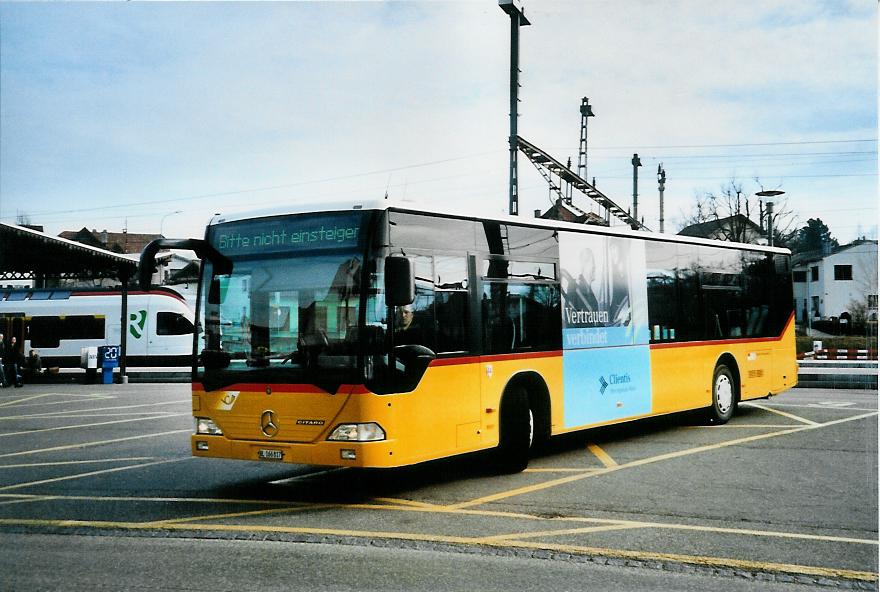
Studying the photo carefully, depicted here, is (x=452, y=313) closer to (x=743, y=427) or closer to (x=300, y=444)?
(x=300, y=444)

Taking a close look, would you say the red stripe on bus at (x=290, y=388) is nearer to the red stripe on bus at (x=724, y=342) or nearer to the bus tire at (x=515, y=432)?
the bus tire at (x=515, y=432)

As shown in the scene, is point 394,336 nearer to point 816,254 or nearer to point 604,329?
point 604,329

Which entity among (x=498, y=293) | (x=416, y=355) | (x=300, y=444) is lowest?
(x=300, y=444)

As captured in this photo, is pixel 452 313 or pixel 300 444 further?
pixel 452 313

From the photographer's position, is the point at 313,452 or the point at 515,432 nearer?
the point at 313,452

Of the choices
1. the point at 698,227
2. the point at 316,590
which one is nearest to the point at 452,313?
the point at 316,590

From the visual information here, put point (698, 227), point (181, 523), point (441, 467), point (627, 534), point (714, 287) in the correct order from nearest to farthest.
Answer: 1. point (627, 534)
2. point (181, 523)
3. point (441, 467)
4. point (714, 287)
5. point (698, 227)

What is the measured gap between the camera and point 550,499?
29.3ft

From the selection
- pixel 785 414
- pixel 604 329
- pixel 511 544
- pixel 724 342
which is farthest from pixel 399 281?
pixel 785 414

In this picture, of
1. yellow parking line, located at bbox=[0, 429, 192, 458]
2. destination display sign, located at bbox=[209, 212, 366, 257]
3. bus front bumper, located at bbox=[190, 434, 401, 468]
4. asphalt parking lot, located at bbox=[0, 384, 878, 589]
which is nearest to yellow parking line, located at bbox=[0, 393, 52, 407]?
asphalt parking lot, located at bbox=[0, 384, 878, 589]

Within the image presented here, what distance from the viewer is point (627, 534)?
7.35 metres

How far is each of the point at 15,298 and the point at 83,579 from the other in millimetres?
35650

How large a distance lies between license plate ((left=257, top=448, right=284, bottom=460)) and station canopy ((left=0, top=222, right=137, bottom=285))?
1966cm

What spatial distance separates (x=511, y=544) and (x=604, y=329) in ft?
18.6
